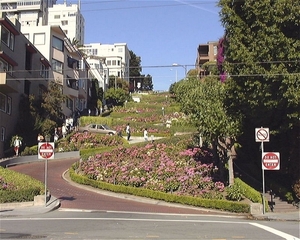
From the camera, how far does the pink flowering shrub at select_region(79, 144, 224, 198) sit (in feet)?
85.4

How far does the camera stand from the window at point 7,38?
125 ft

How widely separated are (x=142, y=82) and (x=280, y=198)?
13963cm

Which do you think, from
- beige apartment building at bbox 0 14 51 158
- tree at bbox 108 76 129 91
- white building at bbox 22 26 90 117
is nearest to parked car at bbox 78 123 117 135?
white building at bbox 22 26 90 117

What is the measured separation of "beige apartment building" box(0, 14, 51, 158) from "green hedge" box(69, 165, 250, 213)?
10292mm

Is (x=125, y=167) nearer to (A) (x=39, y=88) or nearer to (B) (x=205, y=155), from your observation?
(B) (x=205, y=155)

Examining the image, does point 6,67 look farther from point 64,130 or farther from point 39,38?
point 39,38

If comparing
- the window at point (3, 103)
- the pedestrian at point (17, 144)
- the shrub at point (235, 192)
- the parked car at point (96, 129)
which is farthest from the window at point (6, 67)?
the shrub at point (235, 192)

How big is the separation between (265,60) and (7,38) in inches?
993

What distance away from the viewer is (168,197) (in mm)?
24844

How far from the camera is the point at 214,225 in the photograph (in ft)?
50.6

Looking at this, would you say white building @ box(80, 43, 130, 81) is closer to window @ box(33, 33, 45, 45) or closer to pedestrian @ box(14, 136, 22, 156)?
window @ box(33, 33, 45, 45)

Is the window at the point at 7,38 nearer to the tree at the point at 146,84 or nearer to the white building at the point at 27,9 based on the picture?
the white building at the point at 27,9

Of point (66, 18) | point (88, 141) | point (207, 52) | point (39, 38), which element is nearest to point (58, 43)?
point (39, 38)

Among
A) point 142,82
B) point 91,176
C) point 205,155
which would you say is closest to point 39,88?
point 91,176
